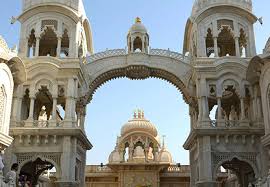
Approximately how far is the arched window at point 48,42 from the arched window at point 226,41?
9.60 m

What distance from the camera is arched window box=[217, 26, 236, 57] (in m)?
23.4

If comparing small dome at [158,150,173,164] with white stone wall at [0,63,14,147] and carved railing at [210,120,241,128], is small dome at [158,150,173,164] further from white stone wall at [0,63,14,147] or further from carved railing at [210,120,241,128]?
white stone wall at [0,63,14,147]

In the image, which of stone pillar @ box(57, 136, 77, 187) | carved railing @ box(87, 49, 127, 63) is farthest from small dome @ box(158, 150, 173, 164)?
stone pillar @ box(57, 136, 77, 187)

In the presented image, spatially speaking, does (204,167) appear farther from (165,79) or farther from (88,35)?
(88,35)

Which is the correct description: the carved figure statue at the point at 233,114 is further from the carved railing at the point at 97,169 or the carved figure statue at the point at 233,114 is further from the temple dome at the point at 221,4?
the carved railing at the point at 97,169

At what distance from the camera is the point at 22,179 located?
16766 millimetres

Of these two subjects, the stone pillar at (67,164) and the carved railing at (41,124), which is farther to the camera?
the carved railing at (41,124)

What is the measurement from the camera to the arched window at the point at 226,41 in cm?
2340

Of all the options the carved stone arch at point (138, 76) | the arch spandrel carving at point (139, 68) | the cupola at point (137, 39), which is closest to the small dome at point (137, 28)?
the cupola at point (137, 39)

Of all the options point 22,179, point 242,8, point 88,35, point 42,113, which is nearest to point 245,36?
point 242,8

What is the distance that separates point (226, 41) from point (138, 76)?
229 inches

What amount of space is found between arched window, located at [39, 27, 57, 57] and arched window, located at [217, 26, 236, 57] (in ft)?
31.5

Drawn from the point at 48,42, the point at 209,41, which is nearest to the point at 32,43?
the point at 48,42

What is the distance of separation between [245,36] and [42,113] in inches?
490
